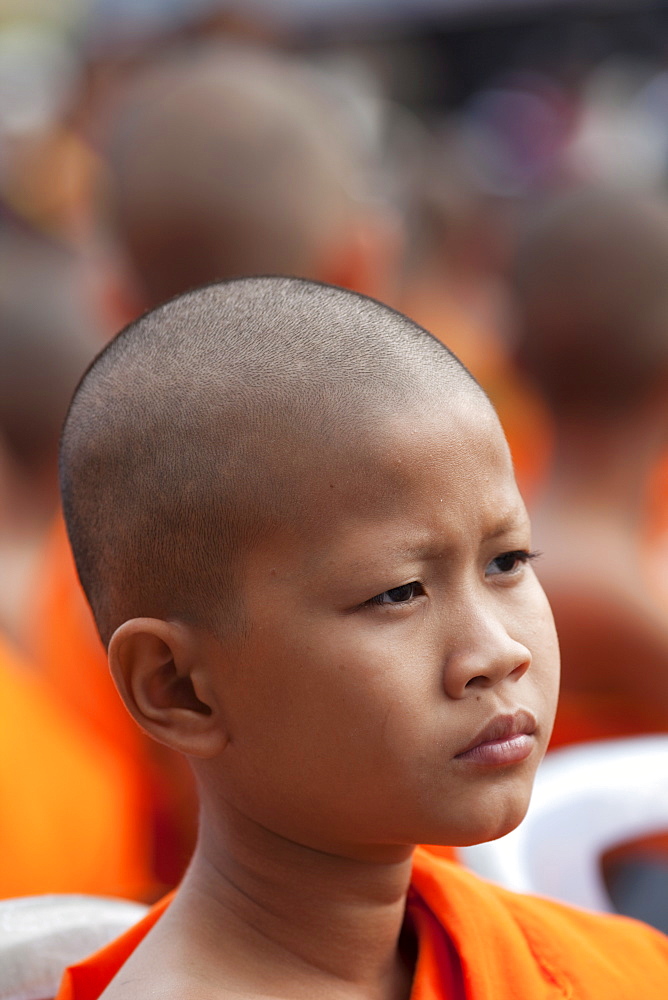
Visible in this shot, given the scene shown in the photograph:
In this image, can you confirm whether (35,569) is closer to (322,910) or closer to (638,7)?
(322,910)

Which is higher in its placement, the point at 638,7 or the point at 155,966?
the point at 638,7

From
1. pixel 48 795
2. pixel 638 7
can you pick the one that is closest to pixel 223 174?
pixel 48 795

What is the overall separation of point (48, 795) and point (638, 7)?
6.41 metres

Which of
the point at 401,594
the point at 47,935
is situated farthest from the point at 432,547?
the point at 47,935

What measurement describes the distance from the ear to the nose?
0.54 ft

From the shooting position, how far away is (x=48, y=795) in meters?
1.84

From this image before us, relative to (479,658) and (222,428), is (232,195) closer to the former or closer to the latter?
(222,428)

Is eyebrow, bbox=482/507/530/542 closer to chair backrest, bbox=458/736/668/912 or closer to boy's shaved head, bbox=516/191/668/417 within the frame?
chair backrest, bbox=458/736/668/912

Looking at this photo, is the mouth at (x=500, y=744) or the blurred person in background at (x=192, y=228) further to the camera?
the blurred person in background at (x=192, y=228)

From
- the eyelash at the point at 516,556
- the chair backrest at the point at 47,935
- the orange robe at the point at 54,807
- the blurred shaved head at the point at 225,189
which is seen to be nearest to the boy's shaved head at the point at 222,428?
the eyelash at the point at 516,556

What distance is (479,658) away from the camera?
2.74 ft

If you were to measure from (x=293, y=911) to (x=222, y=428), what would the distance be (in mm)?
365

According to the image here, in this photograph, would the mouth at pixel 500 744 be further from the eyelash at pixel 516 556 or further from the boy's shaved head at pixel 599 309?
the boy's shaved head at pixel 599 309

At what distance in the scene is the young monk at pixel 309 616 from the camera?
2.78 feet
